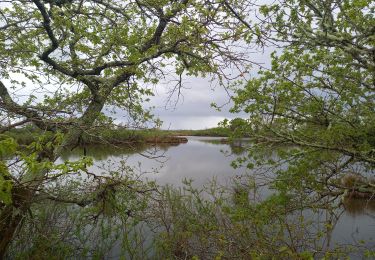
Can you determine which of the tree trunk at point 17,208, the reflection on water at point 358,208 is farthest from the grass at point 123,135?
the reflection on water at point 358,208

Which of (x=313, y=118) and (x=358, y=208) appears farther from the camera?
(x=358, y=208)

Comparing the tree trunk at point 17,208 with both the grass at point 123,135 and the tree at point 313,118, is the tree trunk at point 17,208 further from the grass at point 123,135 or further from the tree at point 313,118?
the tree at point 313,118

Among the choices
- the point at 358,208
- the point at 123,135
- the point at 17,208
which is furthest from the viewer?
the point at 358,208

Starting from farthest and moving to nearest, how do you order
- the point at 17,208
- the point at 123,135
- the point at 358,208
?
the point at 358,208
the point at 123,135
the point at 17,208

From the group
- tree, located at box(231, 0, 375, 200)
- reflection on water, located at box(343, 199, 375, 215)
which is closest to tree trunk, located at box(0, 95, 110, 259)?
tree, located at box(231, 0, 375, 200)

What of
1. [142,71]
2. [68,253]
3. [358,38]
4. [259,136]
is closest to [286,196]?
[259,136]

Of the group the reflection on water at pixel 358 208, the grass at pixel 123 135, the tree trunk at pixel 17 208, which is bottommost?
the reflection on water at pixel 358 208

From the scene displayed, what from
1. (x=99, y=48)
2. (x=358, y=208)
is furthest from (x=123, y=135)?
(x=358, y=208)

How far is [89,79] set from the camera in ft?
19.4

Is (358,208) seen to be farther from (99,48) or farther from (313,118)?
(99,48)

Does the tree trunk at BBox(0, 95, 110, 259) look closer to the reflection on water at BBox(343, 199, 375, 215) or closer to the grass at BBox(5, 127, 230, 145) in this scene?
the grass at BBox(5, 127, 230, 145)

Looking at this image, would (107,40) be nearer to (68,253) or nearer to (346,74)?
(68,253)

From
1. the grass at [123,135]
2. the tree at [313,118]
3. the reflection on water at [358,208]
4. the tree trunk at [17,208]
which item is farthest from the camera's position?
the reflection on water at [358,208]

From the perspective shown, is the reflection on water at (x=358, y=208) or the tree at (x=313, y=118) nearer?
the tree at (x=313, y=118)
